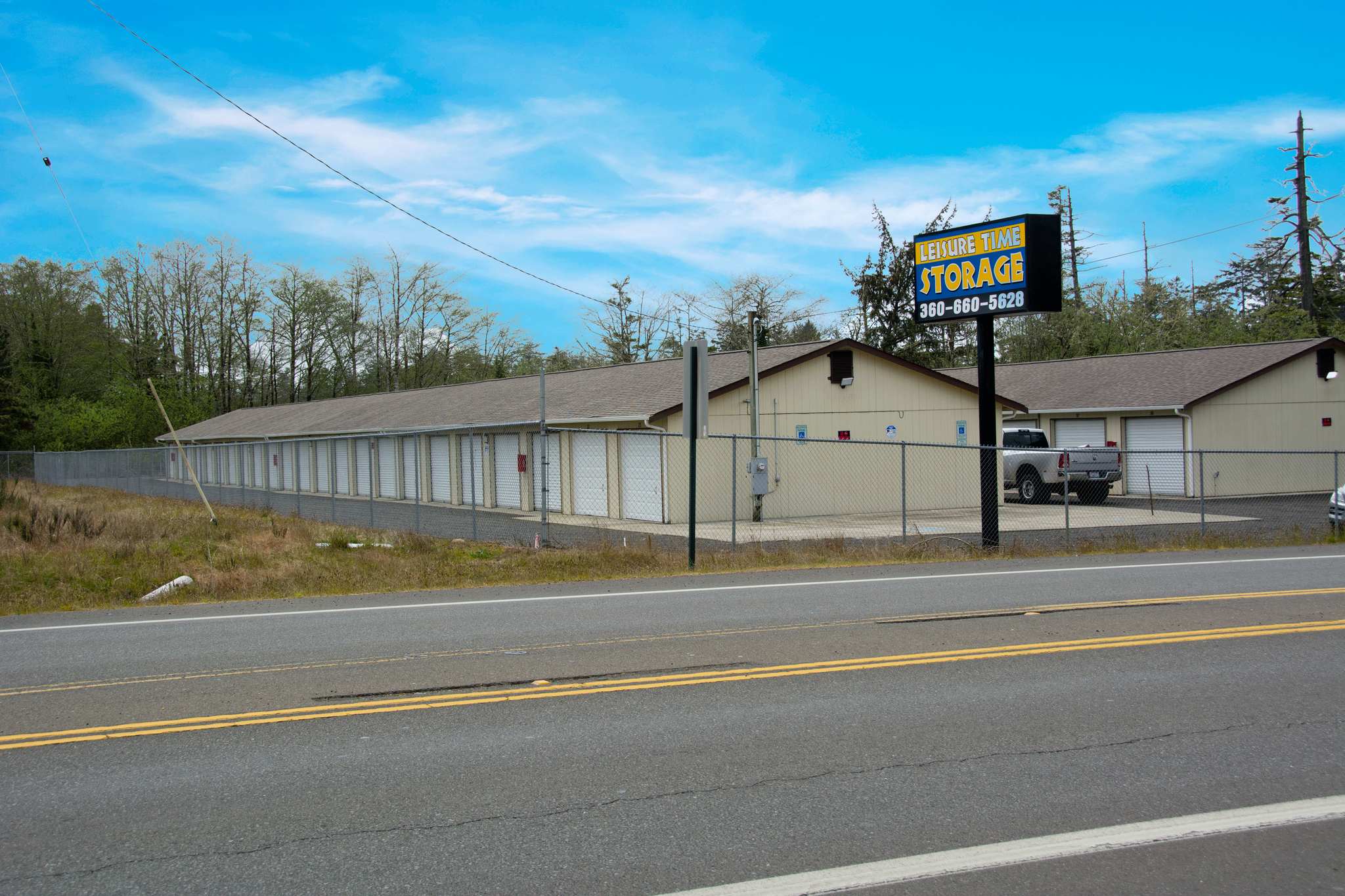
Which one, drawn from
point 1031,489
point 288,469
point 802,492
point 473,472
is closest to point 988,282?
point 802,492

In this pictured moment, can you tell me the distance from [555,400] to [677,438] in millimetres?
6912

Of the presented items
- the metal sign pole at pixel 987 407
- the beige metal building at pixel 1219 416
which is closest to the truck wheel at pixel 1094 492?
the beige metal building at pixel 1219 416

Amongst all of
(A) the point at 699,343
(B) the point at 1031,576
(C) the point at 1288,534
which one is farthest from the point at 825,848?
(C) the point at 1288,534

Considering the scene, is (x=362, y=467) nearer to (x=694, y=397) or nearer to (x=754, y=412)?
(x=754, y=412)

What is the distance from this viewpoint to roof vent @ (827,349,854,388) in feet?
79.2

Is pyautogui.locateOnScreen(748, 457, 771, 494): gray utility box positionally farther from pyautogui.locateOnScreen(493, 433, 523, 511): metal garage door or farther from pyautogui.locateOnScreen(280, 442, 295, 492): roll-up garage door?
pyautogui.locateOnScreen(280, 442, 295, 492): roll-up garage door

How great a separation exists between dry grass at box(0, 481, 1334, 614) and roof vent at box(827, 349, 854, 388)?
346 inches

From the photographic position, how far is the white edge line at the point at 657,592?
31.9ft

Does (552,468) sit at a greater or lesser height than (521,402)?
lesser

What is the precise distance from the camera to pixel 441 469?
3005 centimetres

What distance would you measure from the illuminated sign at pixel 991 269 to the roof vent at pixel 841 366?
6246mm

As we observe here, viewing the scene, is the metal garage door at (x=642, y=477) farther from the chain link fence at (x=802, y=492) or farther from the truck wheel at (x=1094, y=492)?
the truck wheel at (x=1094, y=492)

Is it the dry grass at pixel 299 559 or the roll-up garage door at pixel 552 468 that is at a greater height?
the roll-up garage door at pixel 552 468

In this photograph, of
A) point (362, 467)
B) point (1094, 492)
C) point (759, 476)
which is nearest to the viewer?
point (759, 476)
